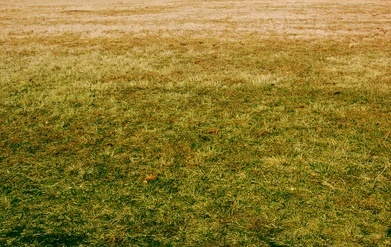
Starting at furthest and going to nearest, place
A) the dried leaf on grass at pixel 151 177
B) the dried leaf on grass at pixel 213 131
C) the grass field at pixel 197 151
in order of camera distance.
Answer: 1. the dried leaf on grass at pixel 213 131
2. the dried leaf on grass at pixel 151 177
3. the grass field at pixel 197 151

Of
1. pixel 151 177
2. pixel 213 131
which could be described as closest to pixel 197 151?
pixel 213 131

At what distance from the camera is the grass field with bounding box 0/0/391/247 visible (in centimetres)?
302

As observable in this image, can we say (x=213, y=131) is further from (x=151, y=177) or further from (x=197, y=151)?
(x=151, y=177)

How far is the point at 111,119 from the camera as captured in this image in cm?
534

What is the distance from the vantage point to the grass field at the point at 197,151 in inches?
119

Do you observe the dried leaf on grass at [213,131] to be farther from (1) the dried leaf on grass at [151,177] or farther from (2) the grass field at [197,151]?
(1) the dried leaf on grass at [151,177]

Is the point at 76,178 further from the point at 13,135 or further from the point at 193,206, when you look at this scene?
the point at 13,135

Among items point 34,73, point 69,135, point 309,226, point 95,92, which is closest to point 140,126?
point 69,135

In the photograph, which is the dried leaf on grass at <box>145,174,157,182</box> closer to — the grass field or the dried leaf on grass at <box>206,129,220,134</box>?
the grass field

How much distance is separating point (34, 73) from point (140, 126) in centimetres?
416

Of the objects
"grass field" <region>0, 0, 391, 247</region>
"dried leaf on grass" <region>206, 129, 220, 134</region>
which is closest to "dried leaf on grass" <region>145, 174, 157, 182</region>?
"grass field" <region>0, 0, 391, 247</region>

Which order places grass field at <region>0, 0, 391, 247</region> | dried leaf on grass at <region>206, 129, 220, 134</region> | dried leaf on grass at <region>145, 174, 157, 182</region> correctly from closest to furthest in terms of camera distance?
grass field at <region>0, 0, 391, 247</region>
dried leaf on grass at <region>145, 174, 157, 182</region>
dried leaf on grass at <region>206, 129, 220, 134</region>

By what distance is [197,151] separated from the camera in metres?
4.33

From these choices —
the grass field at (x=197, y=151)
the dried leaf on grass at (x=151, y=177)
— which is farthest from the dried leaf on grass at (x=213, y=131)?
the dried leaf on grass at (x=151, y=177)
